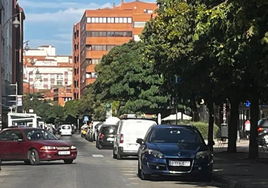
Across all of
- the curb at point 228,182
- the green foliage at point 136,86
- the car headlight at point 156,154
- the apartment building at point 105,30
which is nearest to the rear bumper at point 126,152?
the curb at point 228,182

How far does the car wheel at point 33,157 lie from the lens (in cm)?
2448

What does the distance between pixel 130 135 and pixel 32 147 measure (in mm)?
5756

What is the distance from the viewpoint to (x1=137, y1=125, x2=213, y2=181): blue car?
17188mm

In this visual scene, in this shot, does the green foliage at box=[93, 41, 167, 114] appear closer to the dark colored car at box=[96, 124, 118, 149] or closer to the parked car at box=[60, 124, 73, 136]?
the dark colored car at box=[96, 124, 118, 149]

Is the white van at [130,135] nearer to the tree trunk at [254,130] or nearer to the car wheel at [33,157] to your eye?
the tree trunk at [254,130]

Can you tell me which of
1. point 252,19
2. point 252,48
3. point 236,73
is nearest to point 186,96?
point 236,73

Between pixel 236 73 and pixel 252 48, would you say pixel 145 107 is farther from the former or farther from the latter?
pixel 252 48

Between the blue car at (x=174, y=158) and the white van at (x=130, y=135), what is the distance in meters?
9.95

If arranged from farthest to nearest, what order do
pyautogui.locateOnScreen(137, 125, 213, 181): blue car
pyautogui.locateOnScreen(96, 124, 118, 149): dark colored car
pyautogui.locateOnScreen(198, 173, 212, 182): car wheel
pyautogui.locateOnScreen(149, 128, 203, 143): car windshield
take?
pyautogui.locateOnScreen(96, 124, 118, 149): dark colored car
pyautogui.locateOnScreen(149, 128, 203, 143): car windshield
pyautogui.locateOnScreen(198, 173, 212, 182): car wheel
pyautogui.locateOnScreen(137, 125, 213, 181): blue car

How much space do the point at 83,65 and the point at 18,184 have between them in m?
119

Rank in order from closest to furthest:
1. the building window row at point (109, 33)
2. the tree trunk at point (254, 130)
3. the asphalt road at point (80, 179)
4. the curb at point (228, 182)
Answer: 1. the curb at point (228, 182)
2. the asphalt road at point (80, 179)
3. the tree trunk at point (254, 130)
4. the building window row at point (109, 33)

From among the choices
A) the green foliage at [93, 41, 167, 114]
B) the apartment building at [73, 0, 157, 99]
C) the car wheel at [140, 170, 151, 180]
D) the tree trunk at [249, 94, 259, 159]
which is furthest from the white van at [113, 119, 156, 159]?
the apartment building at [73, 0, 157, 99]

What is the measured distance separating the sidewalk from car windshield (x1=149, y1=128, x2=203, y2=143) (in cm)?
131

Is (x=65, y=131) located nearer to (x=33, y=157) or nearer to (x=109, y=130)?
(x=109, y=130)
